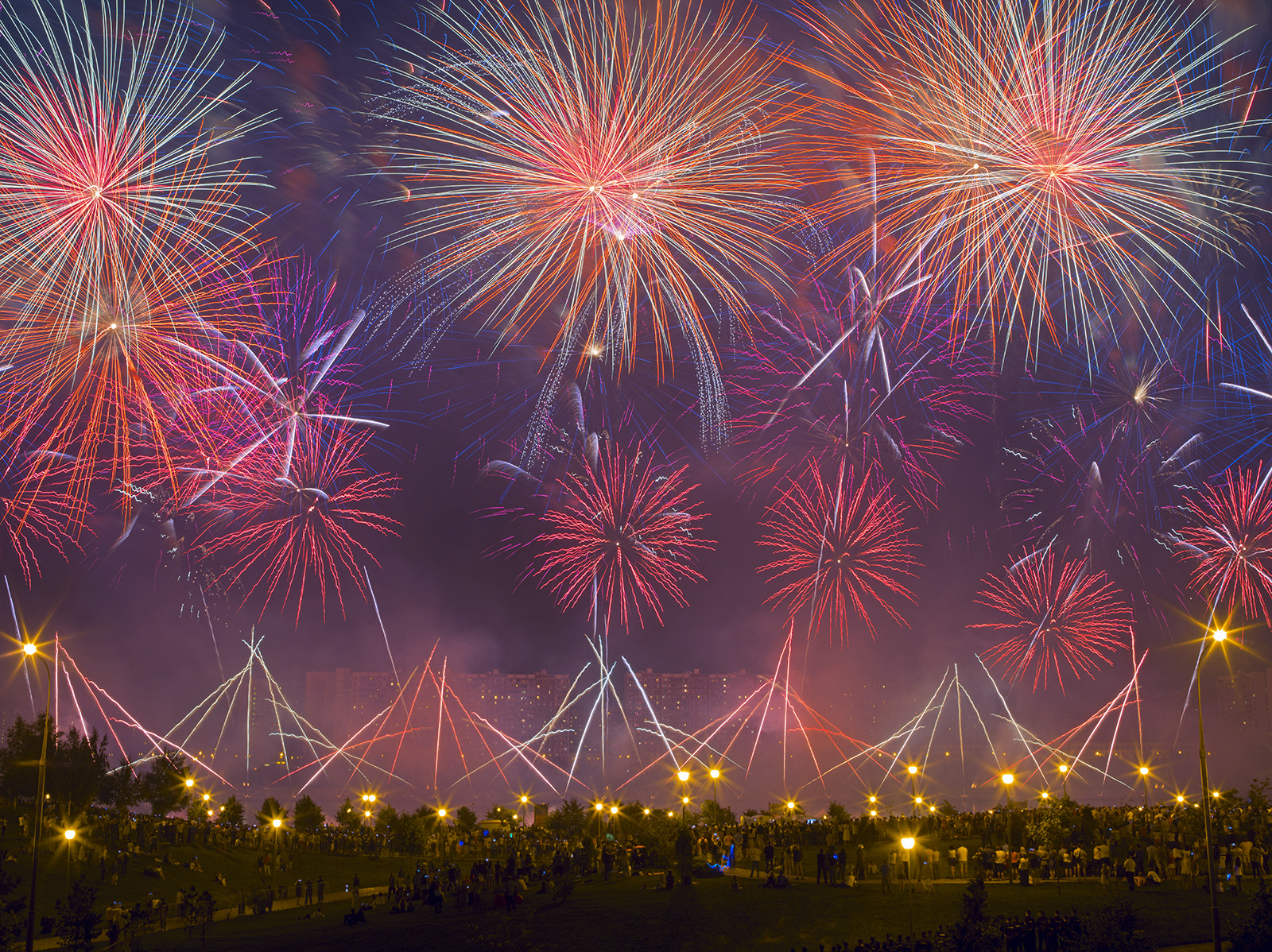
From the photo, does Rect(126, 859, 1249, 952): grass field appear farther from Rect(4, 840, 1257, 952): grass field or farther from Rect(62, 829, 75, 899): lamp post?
Rect(62, 829, 75, 899): lamp post

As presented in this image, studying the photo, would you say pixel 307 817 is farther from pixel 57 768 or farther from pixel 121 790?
pixel 57 768

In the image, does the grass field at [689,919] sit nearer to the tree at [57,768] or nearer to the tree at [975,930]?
the tree at [975,930]

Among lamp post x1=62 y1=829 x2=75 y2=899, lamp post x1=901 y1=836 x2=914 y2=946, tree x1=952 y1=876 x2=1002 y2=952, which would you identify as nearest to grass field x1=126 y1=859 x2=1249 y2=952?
lamp post x1=901 y1=836 x2=914 y2=946

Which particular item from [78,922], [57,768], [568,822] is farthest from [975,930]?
[57,768]

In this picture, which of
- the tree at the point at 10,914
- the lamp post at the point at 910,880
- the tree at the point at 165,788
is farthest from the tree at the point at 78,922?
the tree at the point at 165,788

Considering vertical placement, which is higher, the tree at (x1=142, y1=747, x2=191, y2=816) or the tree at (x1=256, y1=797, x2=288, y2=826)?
the tree at (x1=142, y1=747, x2=191, y2=816)

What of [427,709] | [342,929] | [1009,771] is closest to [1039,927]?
[342,929]
